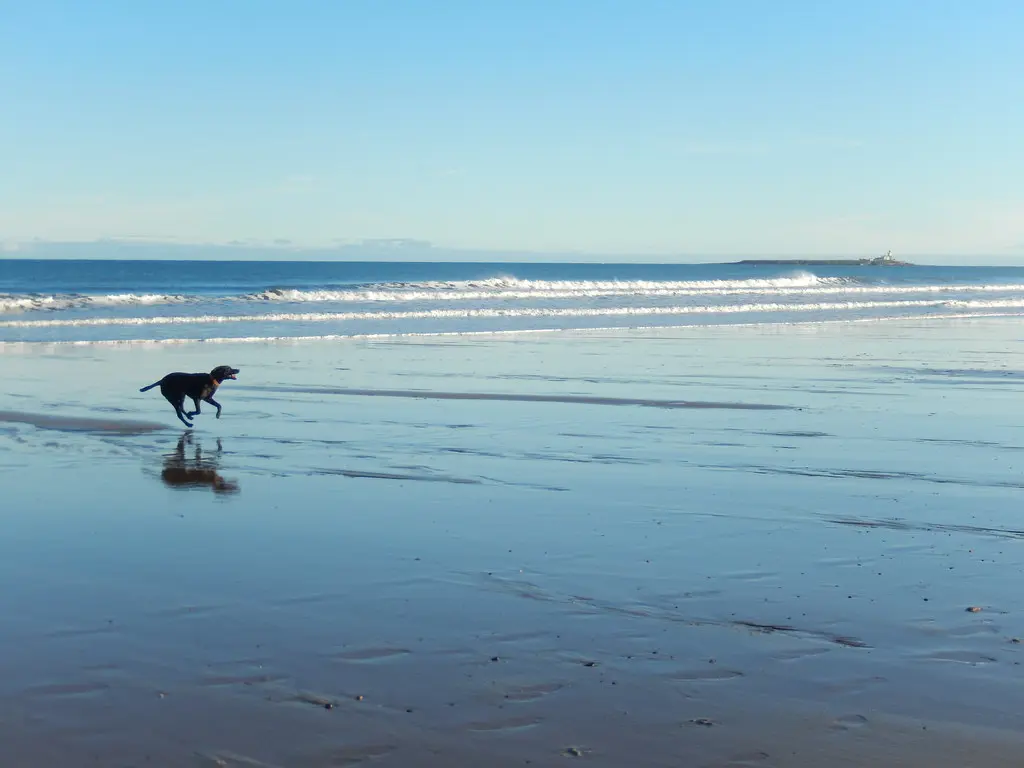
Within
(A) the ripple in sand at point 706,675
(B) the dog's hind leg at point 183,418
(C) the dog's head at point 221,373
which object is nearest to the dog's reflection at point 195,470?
(B) the dog's hind leg at point 183,418

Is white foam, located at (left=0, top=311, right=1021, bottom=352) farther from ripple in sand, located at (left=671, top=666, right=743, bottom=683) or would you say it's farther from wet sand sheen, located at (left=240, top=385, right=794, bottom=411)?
ripple in sand, located at (left=671, top=666, right=743, bottom=683)

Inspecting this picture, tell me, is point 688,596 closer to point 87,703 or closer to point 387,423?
point 87,703

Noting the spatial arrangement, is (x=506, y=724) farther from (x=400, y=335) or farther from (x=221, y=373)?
(x=400, y=335)

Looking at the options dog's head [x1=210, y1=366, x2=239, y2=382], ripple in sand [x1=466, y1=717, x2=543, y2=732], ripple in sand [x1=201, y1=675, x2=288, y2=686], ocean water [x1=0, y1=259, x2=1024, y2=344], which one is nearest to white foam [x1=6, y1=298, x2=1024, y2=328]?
ocean water [x1=0, y1=259, x2=1024, y2=344]

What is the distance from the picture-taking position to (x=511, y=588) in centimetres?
712

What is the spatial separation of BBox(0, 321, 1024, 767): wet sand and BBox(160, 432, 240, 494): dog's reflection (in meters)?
0.06

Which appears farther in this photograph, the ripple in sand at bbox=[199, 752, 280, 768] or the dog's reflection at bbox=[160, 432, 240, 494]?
the dog's reflection at bbox=[160, 432, 240, 494]

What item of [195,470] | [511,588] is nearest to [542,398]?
[195,470]

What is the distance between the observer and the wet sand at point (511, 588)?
5027mm

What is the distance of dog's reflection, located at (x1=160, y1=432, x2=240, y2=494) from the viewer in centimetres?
1051

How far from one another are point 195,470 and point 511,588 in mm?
5215

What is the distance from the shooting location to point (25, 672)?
5590mm

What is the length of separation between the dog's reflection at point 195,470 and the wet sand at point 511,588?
56 mm

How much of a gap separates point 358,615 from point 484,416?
340 inches
